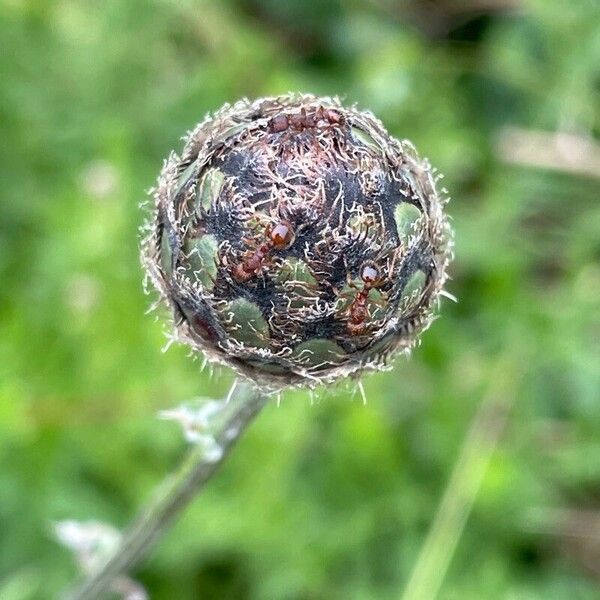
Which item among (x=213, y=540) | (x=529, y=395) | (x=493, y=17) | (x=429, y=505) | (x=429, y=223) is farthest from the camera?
(x=493, y=17)

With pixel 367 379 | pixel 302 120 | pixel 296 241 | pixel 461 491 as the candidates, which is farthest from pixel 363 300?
pixel 461 491

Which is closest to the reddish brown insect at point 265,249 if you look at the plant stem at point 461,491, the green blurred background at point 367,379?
the green blurred background at point 367,379

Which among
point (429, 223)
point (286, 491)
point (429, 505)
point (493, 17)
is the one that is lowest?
point (429, 223)

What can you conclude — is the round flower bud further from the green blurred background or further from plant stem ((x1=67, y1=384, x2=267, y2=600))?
the green blurred background

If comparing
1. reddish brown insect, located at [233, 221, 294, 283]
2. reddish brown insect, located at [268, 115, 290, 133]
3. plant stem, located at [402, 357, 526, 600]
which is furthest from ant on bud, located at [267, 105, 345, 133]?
plant stem, located at [402, 357, 526, 600]

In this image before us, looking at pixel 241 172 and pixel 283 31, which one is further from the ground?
pixel 283 31

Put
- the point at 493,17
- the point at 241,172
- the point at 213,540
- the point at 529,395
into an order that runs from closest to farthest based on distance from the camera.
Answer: the point at 241,172, the point at 213,540, the point at 529,395, the point at 493,17

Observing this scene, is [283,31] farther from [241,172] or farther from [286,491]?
[241,172]

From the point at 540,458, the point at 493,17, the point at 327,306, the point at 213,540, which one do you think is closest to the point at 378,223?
the point at 327,306
